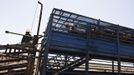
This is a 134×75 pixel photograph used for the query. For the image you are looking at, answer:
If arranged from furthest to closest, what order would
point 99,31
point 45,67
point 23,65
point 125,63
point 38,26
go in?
point 23,65, point 125,63, point 38,26, point 99,31, point 45,67

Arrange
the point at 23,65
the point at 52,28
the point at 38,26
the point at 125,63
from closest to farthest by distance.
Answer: the point at 52,28, the point at 38,26, the point at 125,63, the point at 23,65

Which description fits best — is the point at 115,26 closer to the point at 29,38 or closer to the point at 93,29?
the point at 93,29

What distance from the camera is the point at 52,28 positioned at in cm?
999

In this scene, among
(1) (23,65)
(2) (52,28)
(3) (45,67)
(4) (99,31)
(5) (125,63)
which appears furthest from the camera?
(1) (23,65)

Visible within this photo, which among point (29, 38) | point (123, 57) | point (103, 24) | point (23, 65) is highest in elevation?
point (103, 24)

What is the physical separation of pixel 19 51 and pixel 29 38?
3.93 ft

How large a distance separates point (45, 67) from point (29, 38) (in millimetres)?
4929

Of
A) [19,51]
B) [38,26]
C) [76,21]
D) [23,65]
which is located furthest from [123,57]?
[23,65]

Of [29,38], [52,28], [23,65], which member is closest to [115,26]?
[52,28]

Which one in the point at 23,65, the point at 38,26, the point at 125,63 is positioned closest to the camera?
the point at 38,26

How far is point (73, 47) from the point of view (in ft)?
33.3

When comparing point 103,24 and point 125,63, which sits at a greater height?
point 103,24

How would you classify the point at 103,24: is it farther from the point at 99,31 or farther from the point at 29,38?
the point at 29,38

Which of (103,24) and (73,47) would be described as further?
(103,24)
